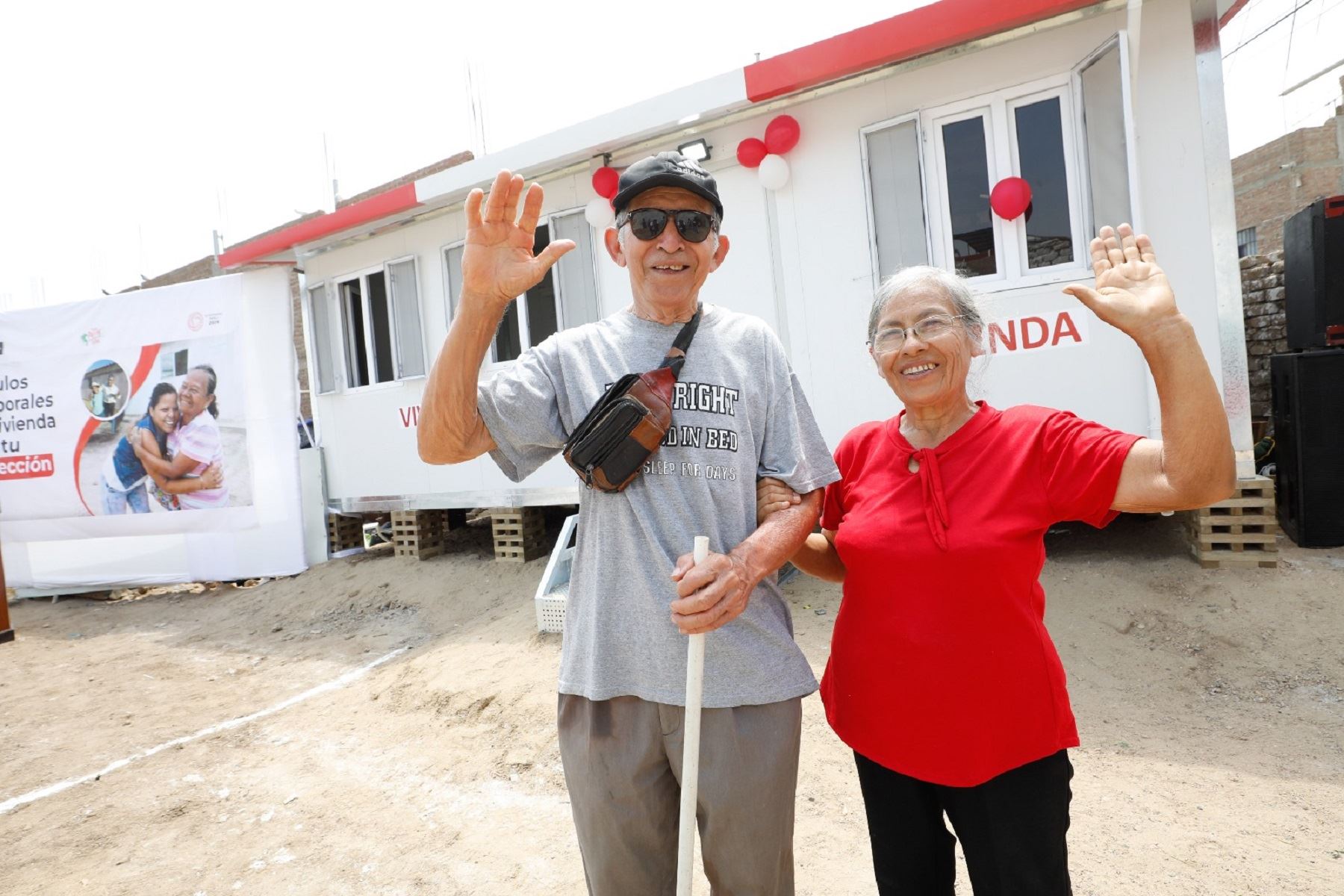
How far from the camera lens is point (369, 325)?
7.88 m

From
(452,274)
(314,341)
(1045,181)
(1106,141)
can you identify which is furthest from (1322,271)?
(314,341)

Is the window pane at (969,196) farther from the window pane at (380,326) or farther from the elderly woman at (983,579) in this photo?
the window pane at (380,326)

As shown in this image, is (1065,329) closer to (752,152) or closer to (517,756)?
(752,152)

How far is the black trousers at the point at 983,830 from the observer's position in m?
1.49

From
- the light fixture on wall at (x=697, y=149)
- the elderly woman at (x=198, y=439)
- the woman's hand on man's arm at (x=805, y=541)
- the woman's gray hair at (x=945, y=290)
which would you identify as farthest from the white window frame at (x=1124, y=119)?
the elderly woman at (x=198, y=439)

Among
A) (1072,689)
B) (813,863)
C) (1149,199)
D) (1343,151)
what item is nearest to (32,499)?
(813,863)

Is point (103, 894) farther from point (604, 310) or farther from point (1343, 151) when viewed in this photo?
point (1343, 151)

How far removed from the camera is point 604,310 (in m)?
6.35

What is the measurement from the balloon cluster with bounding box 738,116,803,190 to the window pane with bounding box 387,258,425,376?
12.4ft

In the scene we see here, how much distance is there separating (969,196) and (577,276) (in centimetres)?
326

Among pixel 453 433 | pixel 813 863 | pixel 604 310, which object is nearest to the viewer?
pixel 453 433

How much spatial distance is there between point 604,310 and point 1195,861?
5.18 meters

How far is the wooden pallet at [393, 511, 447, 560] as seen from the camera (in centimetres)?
766

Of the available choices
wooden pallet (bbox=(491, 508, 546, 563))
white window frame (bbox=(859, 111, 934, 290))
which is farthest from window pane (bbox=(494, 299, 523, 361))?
white window frame (bbox=(859, 111, 934, 290))
